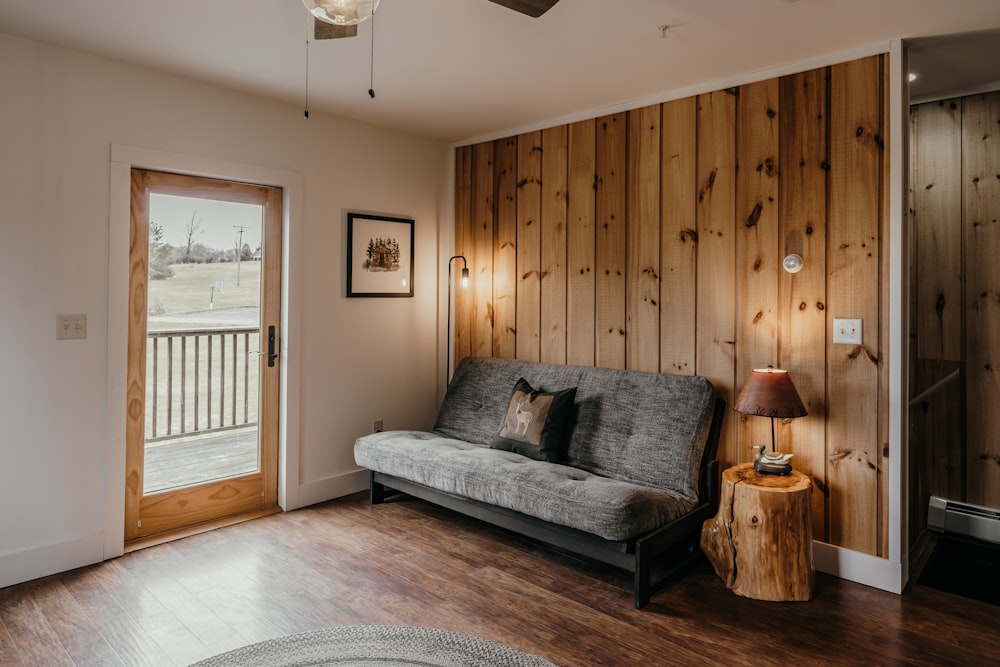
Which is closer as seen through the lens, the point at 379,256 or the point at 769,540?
the point at 769,540

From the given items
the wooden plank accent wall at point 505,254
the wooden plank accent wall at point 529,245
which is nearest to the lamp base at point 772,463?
the wooden plank accent wall at point 529,245

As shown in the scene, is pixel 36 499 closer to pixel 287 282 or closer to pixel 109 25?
pixel 287 282

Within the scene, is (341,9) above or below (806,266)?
above

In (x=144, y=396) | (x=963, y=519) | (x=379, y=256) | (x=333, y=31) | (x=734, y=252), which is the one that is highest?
(x=333, y=31)

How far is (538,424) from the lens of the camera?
140 inches

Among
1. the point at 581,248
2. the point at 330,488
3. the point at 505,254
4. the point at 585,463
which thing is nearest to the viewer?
the point at 585,463

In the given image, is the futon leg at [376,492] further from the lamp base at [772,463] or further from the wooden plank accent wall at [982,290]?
the wooden plank accent wall at [982,290]

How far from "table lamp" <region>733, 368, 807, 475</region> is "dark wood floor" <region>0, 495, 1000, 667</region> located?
57 cm

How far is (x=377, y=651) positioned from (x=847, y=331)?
249 centimetres

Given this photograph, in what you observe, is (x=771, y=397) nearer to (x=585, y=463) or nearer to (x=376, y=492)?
(x=585, y=463)

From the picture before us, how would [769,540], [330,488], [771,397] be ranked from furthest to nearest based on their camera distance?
[330,488]
[771,397]
[769,540]

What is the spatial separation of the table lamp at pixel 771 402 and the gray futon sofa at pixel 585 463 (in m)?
0.30

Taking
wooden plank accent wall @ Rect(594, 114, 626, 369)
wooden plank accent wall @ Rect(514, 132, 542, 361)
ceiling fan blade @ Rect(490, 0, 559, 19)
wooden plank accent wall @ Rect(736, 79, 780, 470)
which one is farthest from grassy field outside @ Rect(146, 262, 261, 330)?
wooden plank accent wall @ Rect(736, 79, 780, 470)

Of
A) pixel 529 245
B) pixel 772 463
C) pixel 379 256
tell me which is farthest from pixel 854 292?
pixel 379 256
